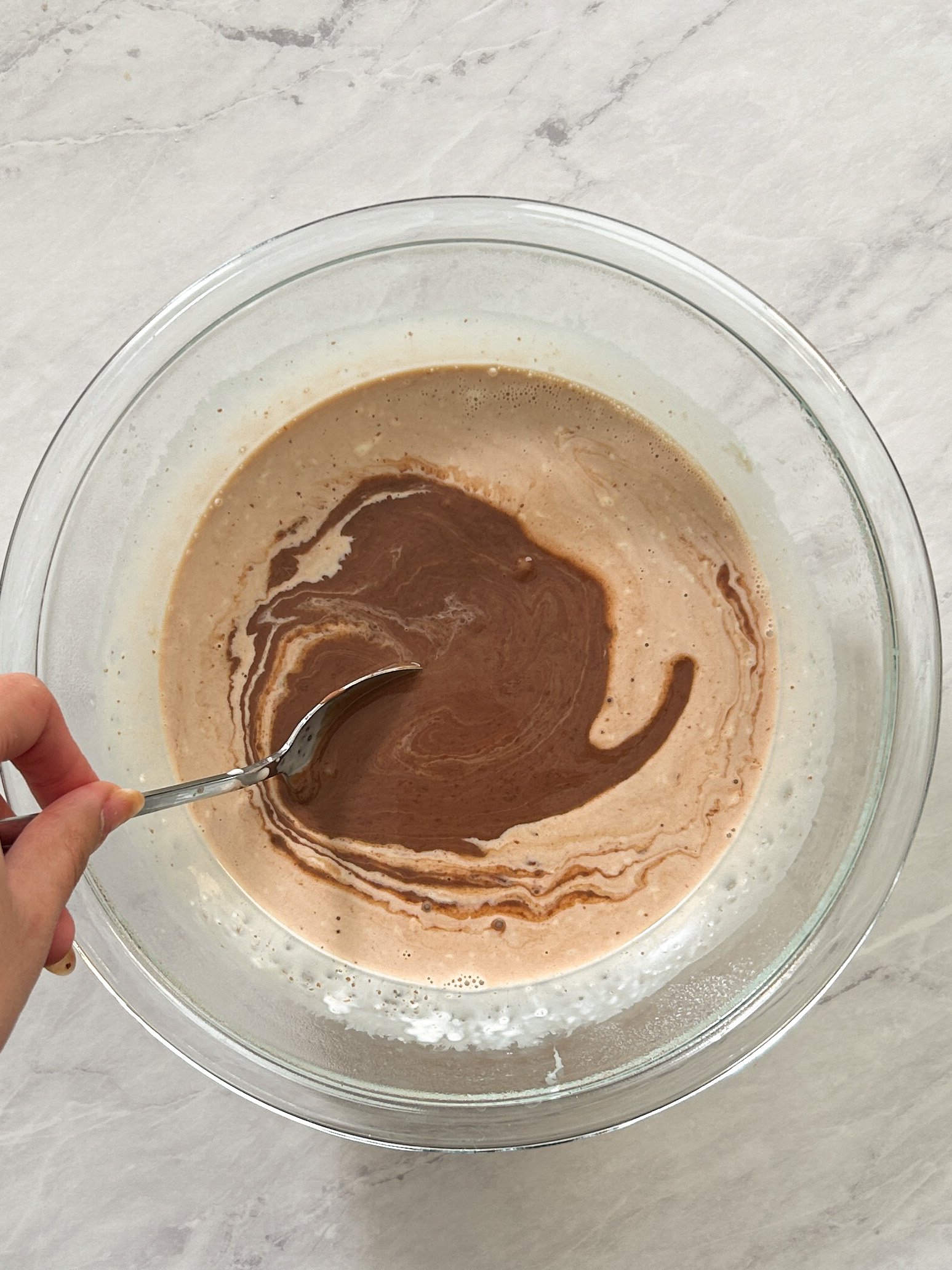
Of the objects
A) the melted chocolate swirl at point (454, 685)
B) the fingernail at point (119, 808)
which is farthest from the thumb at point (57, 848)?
the melted chocolate swirl at point (454, 685)

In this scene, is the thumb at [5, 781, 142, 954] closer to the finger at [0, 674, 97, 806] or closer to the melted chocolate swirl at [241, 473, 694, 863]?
the finger at [0, 674, 97, 806]

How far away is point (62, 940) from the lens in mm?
1046

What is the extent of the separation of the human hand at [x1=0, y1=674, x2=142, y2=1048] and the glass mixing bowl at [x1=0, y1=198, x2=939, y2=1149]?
0.74 feet

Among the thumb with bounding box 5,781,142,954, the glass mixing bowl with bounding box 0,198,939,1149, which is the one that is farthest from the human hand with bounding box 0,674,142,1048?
the glass mixing bowl with bounding box 0,198,939,1149

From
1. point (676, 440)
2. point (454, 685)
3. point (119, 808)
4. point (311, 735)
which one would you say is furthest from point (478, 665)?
point (119, 808)

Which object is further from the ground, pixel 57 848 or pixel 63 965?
pixel 57 848

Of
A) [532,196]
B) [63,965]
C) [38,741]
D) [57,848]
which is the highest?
[532,196]

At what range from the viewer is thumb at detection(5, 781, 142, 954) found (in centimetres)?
85

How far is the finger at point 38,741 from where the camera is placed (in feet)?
3.18

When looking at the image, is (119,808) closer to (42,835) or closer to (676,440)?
(42,835)

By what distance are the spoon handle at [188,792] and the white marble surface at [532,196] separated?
39cm

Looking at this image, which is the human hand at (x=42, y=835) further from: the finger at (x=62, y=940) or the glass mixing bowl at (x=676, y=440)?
the glass mixing bowl at (x=676, y=440)

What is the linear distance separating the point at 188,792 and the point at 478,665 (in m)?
0.44

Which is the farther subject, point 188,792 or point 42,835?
point 188,792
